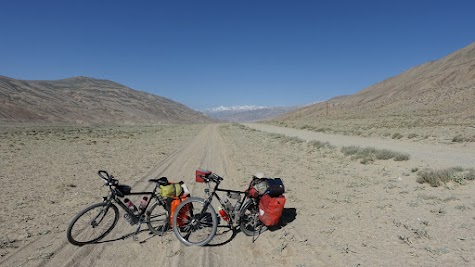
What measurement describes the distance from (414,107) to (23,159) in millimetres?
73881

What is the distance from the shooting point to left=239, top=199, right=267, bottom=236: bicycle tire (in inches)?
246

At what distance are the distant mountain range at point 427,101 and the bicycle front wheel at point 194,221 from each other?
3781 cm

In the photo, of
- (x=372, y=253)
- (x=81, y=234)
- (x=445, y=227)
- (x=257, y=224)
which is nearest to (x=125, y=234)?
(x=81, y=234)

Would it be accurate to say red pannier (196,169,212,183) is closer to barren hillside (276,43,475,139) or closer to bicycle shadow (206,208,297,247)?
bicycle shadow (206,208,297,247)

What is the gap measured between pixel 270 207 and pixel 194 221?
1.52 meters

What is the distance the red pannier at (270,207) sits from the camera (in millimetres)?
6051

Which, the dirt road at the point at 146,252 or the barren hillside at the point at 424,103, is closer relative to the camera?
the dirt road at the point at 146,252

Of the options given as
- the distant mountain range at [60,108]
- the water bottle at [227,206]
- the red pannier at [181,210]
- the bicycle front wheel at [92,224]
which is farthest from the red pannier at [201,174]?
the distant mountain range at [60,108]

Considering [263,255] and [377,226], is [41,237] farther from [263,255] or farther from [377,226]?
[377,226]

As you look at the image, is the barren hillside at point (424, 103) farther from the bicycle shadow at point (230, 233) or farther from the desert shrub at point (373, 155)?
the bicycle shadow at point (230, 233)

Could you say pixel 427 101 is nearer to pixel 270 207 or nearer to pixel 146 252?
pixel 270 207

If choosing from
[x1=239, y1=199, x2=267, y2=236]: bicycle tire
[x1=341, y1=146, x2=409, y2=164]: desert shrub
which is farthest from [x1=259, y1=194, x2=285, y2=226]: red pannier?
[x1=341, y1=146, x2=409, y2=164]: desert shrub

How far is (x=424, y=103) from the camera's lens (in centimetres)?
6825

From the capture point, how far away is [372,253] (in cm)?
548
